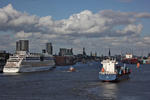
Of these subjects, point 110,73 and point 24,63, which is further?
point 24,63

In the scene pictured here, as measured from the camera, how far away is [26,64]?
144125 millimetres

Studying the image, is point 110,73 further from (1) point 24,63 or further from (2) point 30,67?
(2) point 30,67

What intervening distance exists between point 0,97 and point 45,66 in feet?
388

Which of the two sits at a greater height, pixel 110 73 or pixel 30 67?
pixel 110 73

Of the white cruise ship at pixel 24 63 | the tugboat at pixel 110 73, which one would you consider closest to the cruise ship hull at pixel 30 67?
the white cruise ship at pixel 24 63

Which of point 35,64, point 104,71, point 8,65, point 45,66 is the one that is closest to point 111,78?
point 104,71

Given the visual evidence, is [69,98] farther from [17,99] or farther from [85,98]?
[17,99]

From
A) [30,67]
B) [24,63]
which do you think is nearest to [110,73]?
[24,63]

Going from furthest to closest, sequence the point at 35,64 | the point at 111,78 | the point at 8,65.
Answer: the point at 35,64 < the point at 8,65 < the point at 111,78

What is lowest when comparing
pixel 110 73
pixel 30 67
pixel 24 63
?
pixel 30 67

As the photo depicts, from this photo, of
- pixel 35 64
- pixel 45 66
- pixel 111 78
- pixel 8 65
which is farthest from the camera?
pixel 45 66

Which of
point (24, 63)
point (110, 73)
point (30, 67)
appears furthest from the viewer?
point (30, 67)

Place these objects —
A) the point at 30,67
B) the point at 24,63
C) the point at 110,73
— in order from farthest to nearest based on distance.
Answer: the point at 30,67 < the point at 24,63 < the point at 110,73

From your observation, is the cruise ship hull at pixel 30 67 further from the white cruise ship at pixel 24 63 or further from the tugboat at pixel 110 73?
the tugboat at pixel 110 73
